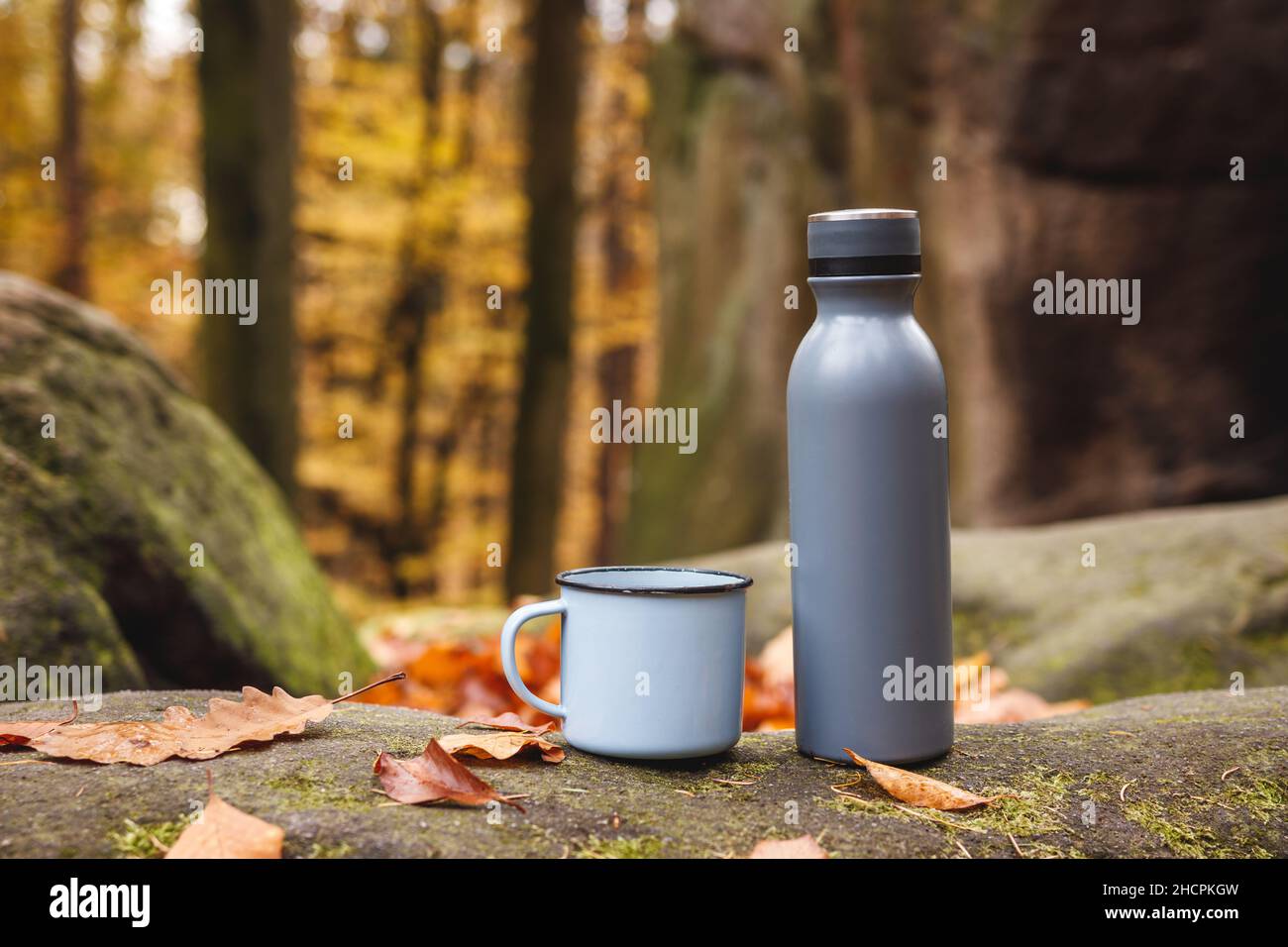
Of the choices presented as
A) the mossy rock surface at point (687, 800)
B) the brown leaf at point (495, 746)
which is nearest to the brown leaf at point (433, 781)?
the mossy rock surface at point (687, 800)

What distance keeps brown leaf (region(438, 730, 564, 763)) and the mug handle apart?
0.07 meters

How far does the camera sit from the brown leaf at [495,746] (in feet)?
5.83

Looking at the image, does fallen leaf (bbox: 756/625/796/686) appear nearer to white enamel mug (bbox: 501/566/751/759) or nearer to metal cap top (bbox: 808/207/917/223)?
white enamel mug (bbox: 501/566/751/759)

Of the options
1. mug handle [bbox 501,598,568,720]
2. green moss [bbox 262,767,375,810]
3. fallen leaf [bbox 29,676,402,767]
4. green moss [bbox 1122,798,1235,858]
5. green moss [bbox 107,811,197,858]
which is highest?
mug handle [bbox 501,598,568,720]

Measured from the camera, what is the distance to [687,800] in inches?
66.1

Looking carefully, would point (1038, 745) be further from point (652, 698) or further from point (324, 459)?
point (324, 459)

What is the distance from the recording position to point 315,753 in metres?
1.74

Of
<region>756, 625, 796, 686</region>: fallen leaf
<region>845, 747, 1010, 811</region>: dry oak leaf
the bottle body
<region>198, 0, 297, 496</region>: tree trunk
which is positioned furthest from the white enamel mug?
<region>198, 0, 297, 496</region>: tree trunk

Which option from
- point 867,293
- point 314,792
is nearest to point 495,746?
point 314,792

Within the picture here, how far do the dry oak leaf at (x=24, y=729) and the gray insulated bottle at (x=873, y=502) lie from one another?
1181 mm

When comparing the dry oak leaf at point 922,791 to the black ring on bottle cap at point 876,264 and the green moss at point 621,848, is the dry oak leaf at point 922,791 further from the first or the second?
the black ring on bottle cap at point 876,264

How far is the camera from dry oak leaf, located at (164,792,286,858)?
1.37 m

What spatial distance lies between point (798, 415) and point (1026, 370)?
461 centimetres

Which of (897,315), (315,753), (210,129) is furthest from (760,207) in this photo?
(315,753)
